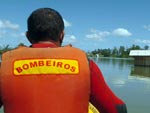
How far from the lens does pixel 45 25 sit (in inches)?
95.4

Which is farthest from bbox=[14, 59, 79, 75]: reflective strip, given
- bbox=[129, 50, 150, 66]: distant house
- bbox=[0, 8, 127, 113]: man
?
bbox=[129, 50, 150, 66]: distant house

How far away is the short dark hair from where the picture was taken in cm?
243

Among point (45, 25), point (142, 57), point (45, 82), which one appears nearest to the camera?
point (45, 82)

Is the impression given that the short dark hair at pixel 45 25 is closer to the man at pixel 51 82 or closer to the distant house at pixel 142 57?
the man at pixel 51 82

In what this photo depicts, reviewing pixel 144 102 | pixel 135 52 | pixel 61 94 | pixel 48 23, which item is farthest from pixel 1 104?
pixel 135 52

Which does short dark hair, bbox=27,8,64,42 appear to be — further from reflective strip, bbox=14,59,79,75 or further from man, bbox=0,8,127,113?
reflective strip, bbox=14,59,79,75

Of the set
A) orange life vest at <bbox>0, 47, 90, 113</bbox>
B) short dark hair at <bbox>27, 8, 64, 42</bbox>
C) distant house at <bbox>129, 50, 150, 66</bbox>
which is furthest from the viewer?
distant house at <bbox>129, 50, 150, 66</bbox>

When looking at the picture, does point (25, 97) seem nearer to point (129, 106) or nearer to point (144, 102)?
point (129, 106)

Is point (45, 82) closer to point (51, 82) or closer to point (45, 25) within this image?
point (51, 82)

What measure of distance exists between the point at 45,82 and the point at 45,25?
0.33 meters

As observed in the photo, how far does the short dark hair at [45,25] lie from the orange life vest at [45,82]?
4.0 inches

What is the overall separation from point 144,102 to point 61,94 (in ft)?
62.5

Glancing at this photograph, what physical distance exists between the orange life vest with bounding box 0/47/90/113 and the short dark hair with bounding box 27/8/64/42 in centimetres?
10

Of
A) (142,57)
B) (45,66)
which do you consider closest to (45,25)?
(45,66)
